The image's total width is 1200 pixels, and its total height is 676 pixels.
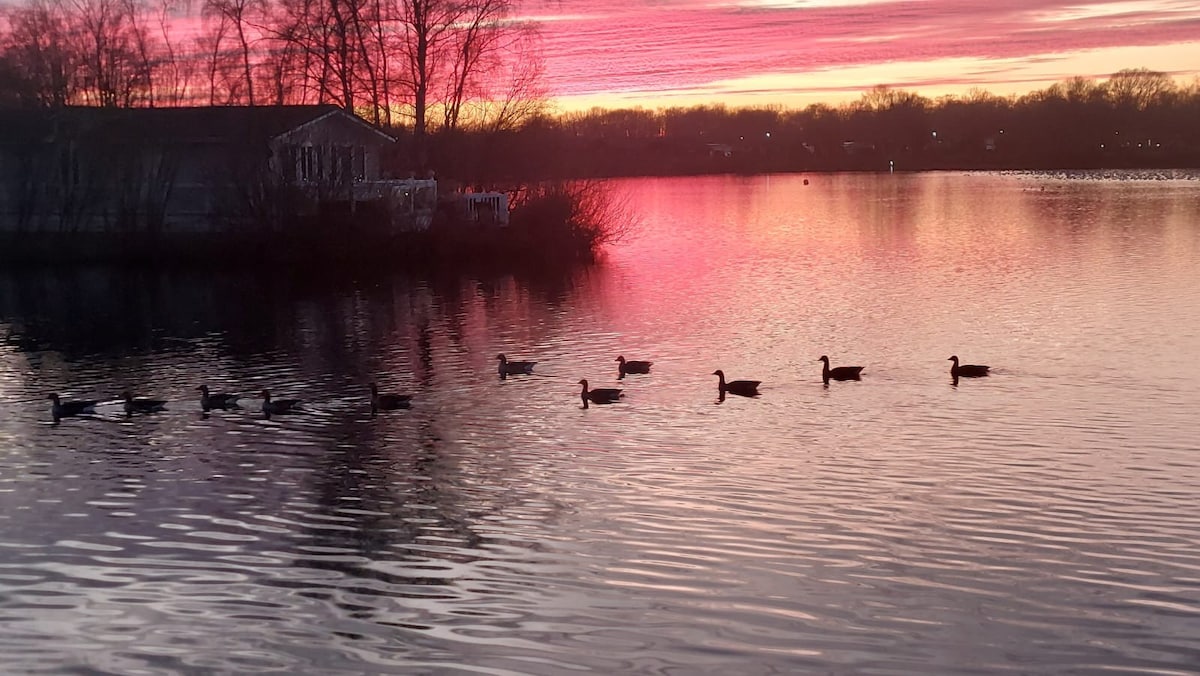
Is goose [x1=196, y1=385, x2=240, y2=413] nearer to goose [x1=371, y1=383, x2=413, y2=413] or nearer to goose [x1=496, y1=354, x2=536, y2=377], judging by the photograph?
goose [x1=371, y1=383, x2=413, y2=413]

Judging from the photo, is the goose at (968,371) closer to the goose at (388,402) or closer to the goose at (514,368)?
the goose at (514,368)

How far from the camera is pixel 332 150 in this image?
47469mm

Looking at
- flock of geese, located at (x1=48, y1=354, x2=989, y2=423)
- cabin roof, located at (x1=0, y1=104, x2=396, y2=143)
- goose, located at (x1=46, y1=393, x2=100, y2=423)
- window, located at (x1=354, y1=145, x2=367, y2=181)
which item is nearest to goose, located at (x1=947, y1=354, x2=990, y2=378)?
flock of geese, located at (x1=48, y1=354, x2=989, y2=423)

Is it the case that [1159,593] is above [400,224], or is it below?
below

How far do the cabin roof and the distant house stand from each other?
52 millimetres

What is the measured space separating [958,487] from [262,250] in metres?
34.3

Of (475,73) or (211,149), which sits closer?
(211,149)

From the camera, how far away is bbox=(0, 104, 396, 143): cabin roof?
4675 centimetres

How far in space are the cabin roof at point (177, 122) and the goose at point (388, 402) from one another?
2620 cm

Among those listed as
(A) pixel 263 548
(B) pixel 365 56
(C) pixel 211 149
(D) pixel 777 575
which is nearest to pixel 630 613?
(D) pixel 777 575

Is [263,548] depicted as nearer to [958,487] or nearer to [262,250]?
[958,487]

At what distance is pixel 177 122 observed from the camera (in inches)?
1948

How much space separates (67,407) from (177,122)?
3002 cm

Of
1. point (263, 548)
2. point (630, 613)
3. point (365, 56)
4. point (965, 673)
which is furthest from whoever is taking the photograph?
point (365, 56)
